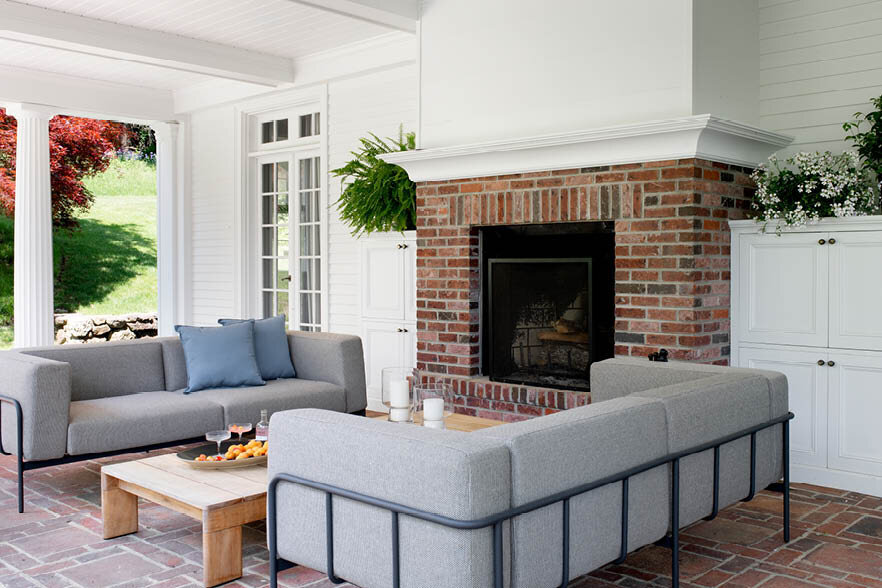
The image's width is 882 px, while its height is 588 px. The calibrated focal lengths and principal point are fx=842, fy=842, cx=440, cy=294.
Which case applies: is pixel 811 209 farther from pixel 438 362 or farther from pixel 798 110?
pixel 438 362

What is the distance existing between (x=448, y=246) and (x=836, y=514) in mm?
2911

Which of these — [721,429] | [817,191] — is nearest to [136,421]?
[721,429]

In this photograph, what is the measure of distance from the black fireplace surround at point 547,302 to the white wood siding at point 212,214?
368cm

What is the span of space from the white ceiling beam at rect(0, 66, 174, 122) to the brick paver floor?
4.69 m

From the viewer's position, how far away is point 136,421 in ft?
14.7

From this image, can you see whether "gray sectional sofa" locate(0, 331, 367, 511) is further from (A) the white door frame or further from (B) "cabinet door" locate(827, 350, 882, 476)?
(B) "cabinet door" locate(827, 350, 882, 476)

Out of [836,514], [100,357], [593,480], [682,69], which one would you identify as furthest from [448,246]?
[593,480]

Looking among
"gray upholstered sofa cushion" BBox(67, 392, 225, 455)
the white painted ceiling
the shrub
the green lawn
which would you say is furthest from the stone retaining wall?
the shrub

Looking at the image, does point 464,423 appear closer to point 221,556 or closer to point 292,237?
point 221,556

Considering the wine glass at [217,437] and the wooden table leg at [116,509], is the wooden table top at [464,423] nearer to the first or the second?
the wine glass at [217,437]

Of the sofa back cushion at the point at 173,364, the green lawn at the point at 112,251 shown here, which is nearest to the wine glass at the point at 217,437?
the sofa back cushion at the point at 173,364

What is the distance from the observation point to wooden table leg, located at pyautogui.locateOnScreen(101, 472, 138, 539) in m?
3.74

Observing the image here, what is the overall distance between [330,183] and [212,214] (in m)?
1.99

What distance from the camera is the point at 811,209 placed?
177 inches
